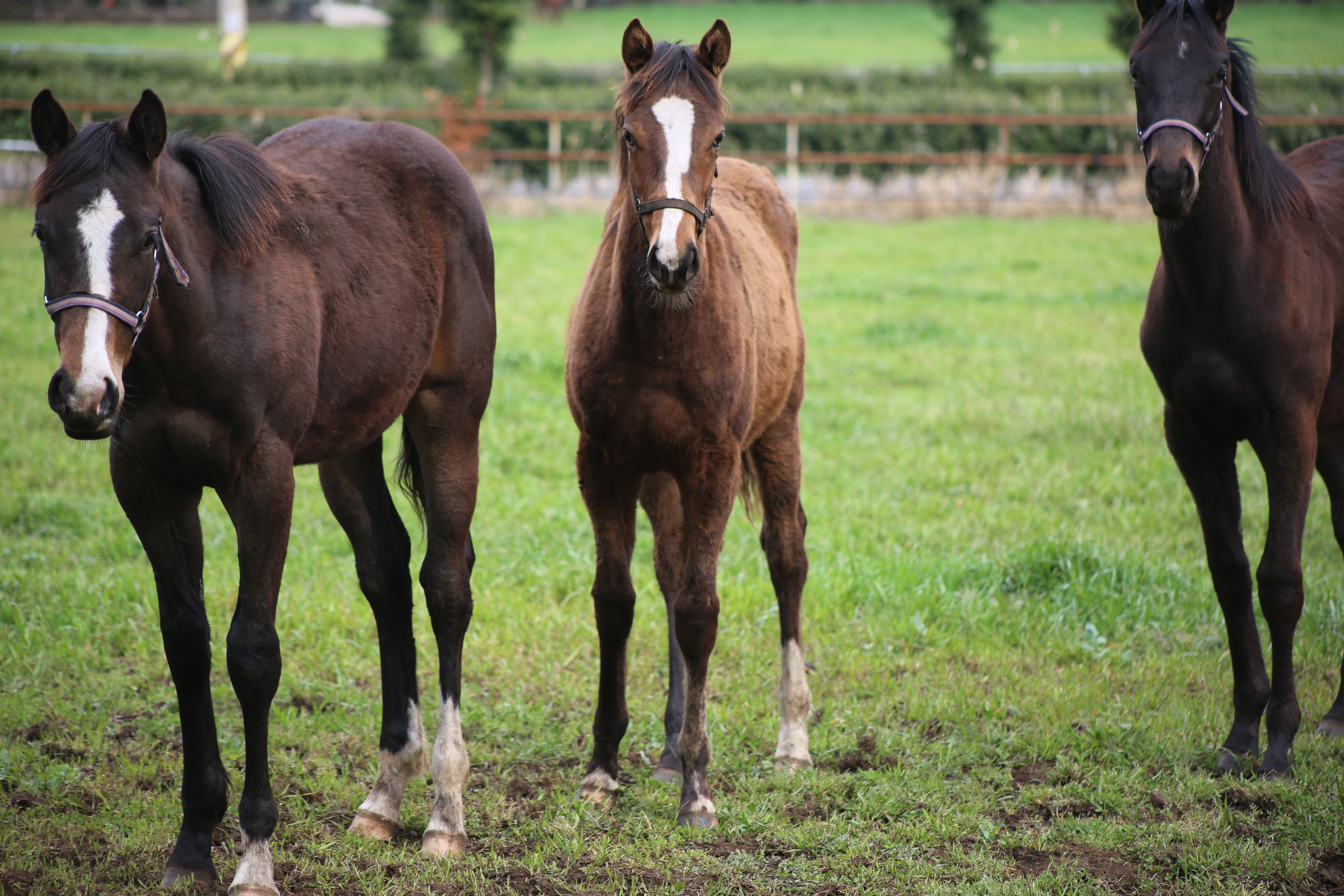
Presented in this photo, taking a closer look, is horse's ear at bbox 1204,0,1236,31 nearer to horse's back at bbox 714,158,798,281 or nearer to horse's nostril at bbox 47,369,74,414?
horse's back at bbox 714,158,798,281

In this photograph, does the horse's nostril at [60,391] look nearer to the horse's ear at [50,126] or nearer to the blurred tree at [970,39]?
the horse's ear at [50,126]

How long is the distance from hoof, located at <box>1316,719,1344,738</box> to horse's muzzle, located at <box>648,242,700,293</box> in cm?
312

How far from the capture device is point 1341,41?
3725cm

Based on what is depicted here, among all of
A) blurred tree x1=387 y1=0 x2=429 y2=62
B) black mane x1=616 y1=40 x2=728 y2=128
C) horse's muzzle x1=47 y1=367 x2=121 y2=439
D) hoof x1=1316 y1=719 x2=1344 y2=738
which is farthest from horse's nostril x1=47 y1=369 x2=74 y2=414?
blurred tree x1=387 y1=0 x2=429 y2=62

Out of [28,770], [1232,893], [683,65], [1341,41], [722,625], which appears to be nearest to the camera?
[1232,893]

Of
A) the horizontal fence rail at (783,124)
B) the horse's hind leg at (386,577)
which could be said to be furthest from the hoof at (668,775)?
the horizontal fence rail at (783,124)

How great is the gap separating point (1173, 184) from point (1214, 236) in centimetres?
43

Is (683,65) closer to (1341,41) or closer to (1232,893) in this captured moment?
(1232,893)

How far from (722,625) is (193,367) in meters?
2.90

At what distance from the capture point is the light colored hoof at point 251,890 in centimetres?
281

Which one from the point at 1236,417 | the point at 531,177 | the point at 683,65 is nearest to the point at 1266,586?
the point at 1236,417

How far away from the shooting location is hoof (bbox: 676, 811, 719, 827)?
336cm

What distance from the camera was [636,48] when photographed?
3316mm

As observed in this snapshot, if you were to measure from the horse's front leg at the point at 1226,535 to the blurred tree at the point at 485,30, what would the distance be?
84.6ft
